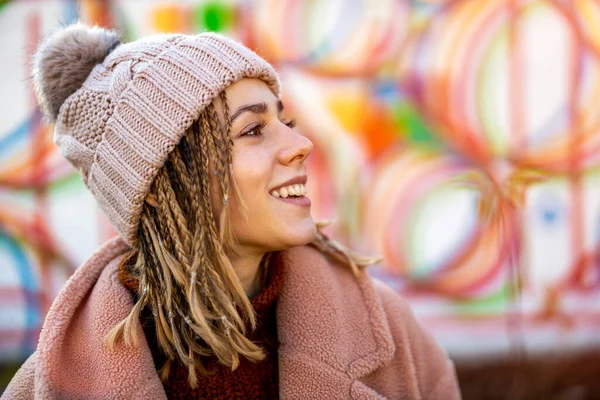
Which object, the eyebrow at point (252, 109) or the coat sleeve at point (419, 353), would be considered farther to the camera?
the coat sleeve at point (419, 353)

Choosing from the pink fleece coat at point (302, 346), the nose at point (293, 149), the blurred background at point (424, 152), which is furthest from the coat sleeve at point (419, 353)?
the blurred background at point (424, 152)

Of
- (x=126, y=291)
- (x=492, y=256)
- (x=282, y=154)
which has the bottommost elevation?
(x=492, y=256)

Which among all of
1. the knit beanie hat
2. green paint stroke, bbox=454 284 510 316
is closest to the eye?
the knit beanie hat

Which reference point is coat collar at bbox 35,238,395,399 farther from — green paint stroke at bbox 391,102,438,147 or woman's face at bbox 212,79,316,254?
green paint stroke at bbox 391,102,438,147

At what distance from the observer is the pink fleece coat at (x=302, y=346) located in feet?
5.59

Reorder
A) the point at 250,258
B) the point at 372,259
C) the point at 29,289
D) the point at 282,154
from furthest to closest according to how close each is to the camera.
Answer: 1. the point at 29,289
2. the point at 372,259
3. the point at 250,258
4. the point at 282,154

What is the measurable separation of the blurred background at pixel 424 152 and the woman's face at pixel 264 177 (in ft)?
6.59

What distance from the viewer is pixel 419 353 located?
197 cm

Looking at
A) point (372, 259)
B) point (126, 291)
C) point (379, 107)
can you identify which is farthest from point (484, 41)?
point (126, 291)

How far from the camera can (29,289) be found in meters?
3.81

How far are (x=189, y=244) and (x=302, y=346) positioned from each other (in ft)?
1.44

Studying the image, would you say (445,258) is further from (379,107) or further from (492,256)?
(379,107)

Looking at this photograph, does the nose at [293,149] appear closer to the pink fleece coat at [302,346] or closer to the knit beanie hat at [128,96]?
the knit beanie hat at [128,96]

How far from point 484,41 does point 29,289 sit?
10.2 ft
